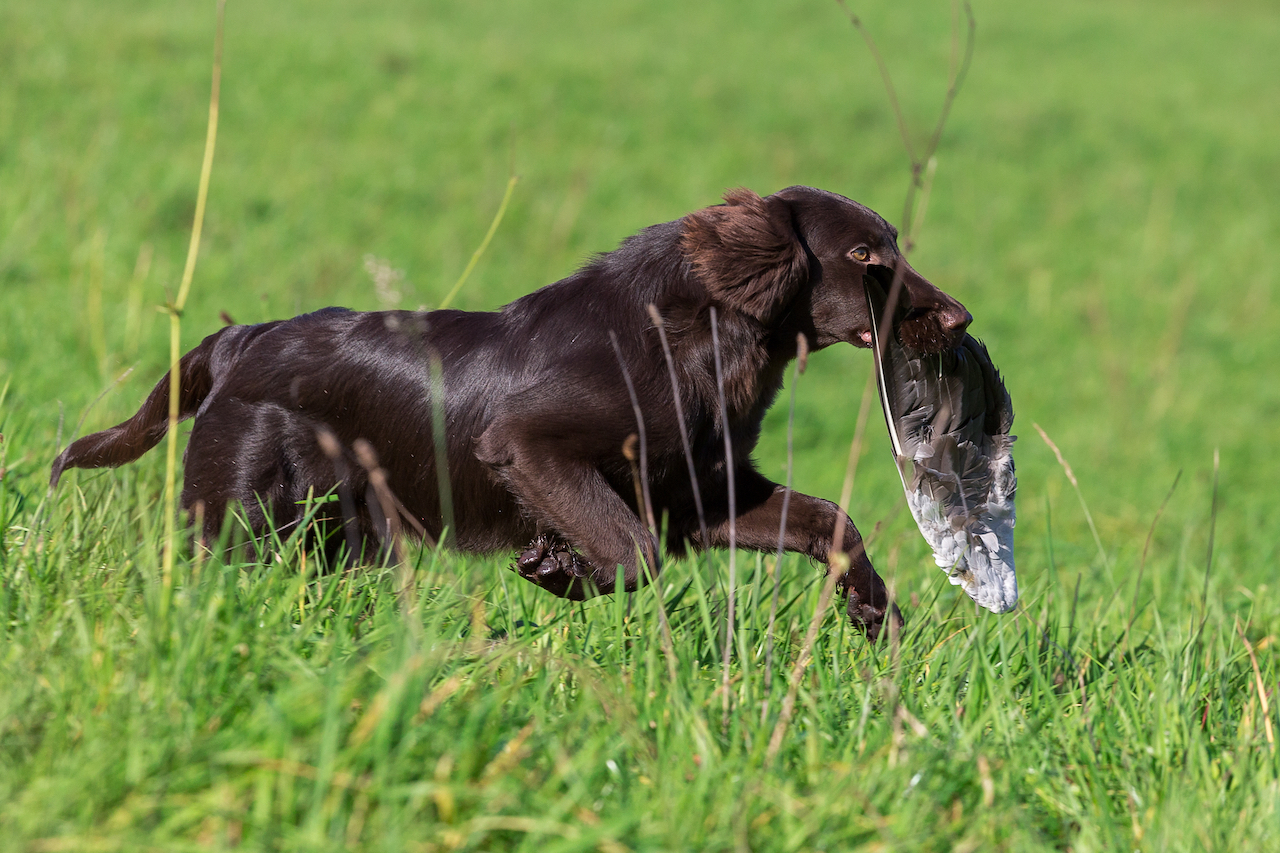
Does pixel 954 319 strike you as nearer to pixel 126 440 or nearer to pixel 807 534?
pixel 807 534

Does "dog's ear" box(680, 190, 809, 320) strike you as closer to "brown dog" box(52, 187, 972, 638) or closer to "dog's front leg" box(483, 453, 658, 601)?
"brown dog" box(52, 187, 972, 638)

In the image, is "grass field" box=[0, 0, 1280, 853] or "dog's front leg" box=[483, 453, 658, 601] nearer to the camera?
"grass field" box=[0, 0, 1280, 853]

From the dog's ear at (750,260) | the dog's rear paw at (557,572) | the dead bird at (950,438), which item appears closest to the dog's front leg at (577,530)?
the dog's rear paw at (557,572)

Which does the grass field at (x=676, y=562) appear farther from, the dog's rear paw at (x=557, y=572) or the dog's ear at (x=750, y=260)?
the dog's ear at (x=750, y=260)

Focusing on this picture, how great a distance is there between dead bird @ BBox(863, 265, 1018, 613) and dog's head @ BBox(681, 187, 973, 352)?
6 cm

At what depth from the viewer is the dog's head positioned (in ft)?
9.43

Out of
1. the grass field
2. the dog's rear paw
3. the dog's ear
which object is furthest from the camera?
the dog's ear

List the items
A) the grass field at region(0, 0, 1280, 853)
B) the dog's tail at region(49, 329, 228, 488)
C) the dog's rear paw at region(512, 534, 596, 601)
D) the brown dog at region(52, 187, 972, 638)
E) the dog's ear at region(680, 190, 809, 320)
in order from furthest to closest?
1. the dog's tail at region(49, 329, 228, 488)
2. the dog's ear at region(680, 190, 809, 320)
3. the brown dog at region(52, 187, 972, 638)
4. the dog's rear paw at region(512, 534, 596, 601)
5. the grass field at region(0, 0, 1280, 853)

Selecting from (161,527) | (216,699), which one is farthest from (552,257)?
(216,699)

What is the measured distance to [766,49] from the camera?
658 inches

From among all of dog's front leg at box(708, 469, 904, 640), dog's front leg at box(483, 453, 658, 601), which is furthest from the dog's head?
dog's front leg at box(483, 453, 658, 601)

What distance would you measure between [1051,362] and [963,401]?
21.8 feet

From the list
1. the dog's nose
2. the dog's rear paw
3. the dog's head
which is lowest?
the dog's rear paw

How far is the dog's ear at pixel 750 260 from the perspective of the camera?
287 cm
